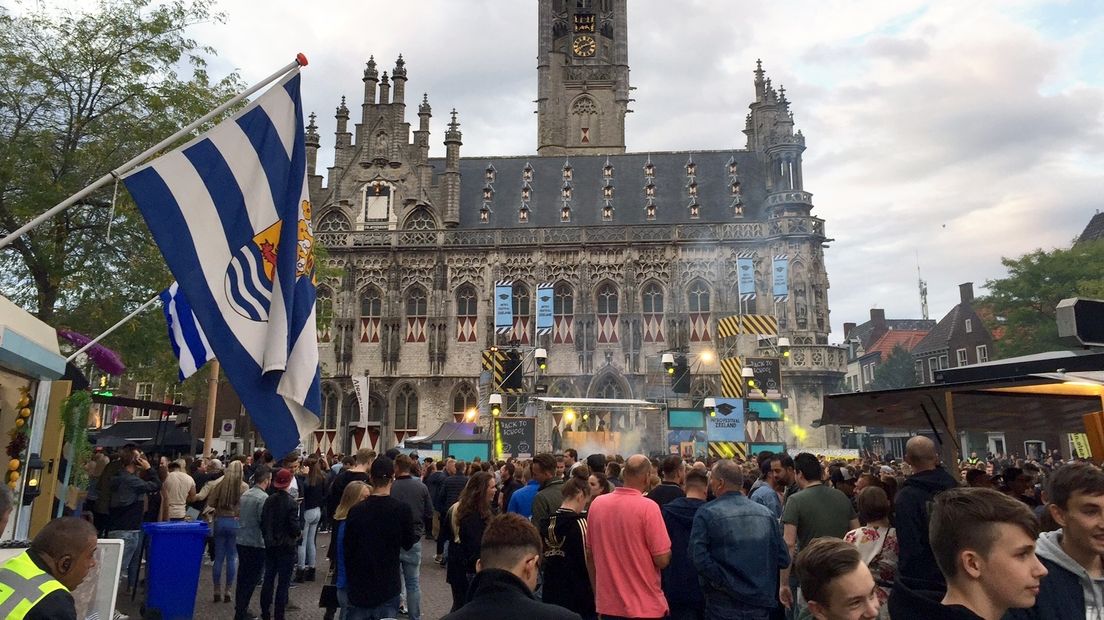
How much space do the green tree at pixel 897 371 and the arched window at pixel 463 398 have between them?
3462 cm

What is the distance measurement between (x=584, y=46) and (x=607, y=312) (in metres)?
21.0

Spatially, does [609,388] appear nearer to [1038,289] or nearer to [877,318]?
[1038,289]

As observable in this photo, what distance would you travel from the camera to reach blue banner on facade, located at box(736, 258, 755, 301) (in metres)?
35.2

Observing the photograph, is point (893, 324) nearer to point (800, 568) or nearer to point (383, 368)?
point (383, 368)

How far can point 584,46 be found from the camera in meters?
48.6

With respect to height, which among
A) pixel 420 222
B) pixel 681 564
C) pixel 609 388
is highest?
pixel 420 222

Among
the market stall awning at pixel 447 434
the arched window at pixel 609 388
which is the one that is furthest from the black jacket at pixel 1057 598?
the arched window at pixel 609 388

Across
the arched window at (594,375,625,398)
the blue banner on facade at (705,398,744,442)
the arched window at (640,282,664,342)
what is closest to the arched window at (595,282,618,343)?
the arched window at (640,282,664,342)

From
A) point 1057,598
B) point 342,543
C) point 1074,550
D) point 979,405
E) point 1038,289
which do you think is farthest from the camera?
point 1038,289

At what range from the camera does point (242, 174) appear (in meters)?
6.39

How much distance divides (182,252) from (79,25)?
13.5 meters

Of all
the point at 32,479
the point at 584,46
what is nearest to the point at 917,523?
the point at 32,479

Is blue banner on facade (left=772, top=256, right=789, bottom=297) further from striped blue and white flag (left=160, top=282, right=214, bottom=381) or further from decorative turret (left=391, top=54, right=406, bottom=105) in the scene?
striped blue and white flag (left=160, top=282, right=214, bottom=381)

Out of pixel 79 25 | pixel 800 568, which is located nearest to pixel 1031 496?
pixel 800 568
